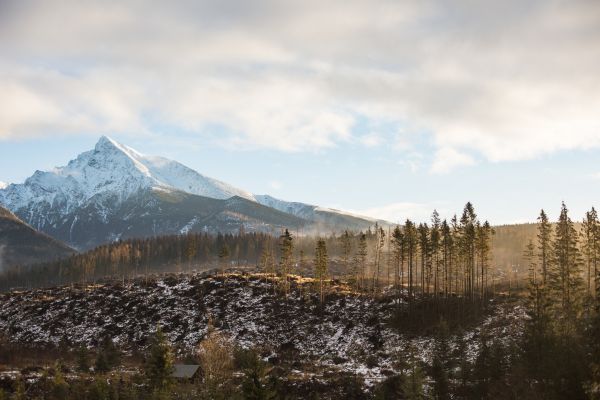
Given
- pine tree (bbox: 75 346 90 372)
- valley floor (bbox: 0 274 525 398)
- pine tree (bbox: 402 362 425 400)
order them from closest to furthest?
pine tree (bbox: 402 362 425 400) < pine tree (bbox: 75 346 90 372) < valley floor (bbox: 0 274 525 398)

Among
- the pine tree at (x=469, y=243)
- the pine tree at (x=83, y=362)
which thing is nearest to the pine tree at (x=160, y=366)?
the pine tree at (x=83, y=362)

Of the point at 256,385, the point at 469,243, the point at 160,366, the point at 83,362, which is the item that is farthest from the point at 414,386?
the point at 469,243

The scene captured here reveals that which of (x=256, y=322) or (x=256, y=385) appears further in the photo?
(x=256, y=322)

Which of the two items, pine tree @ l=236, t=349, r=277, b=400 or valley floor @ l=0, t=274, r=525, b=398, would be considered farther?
valley floor @ l=0, t=274, r=525, b=398

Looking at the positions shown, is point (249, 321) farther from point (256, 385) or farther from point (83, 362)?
point (256, 385)

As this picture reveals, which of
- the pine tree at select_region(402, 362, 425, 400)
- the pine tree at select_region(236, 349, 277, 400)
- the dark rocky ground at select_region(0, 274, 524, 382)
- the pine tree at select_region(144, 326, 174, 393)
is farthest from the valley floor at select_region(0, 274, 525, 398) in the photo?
the pine tree at select_region(236, 349, 277, 400)

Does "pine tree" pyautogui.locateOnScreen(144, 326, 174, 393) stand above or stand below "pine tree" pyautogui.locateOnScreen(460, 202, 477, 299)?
below

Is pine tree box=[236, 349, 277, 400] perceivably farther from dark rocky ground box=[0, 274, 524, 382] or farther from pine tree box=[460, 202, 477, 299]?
pine tree box=[460, 202, 477, 299]

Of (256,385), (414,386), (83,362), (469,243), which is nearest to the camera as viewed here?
(414,386)

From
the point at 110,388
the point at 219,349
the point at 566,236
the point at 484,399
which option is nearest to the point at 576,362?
the point at 484,399

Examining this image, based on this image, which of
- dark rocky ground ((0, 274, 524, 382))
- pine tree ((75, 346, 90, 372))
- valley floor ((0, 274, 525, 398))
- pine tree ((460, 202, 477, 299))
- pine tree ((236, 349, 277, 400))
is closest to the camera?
pine tree ((236, 349, 277, 400))

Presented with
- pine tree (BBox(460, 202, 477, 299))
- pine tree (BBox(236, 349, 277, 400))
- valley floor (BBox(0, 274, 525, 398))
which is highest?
pine tree (BBox(460, 202, 477, 299))

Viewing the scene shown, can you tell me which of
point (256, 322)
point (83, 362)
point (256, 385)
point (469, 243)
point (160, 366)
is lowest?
point (256, 322)

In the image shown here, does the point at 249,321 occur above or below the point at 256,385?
below
